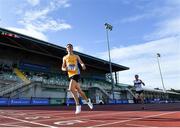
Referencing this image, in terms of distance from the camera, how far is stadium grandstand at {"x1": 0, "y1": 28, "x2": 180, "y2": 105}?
36.5 meters

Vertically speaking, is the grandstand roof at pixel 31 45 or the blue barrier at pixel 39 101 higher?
the grandstand roof at pixel 31 45

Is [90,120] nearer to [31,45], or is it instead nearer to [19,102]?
[19,102]

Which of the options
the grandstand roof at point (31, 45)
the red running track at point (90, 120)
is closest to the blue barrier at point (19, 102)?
the grandstand roof at point (31, 45)

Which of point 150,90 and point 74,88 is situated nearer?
point 74,88

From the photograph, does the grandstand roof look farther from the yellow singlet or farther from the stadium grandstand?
the yellow singlet

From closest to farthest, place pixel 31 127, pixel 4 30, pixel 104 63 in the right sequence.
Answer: pixel 31 127 → pixel 4 30 → pixel 104 63

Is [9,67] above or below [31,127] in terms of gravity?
above

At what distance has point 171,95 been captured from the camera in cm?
9962

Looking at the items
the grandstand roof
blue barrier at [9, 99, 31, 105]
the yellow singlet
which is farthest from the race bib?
the grandstand roof

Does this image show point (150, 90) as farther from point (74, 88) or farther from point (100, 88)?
point (74, 88)

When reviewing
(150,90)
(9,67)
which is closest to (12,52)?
(9,67)

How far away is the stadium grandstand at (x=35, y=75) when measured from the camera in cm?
3647

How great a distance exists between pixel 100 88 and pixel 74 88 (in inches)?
1813

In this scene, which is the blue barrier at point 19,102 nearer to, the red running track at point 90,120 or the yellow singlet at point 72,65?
the red running track at point 90,120
